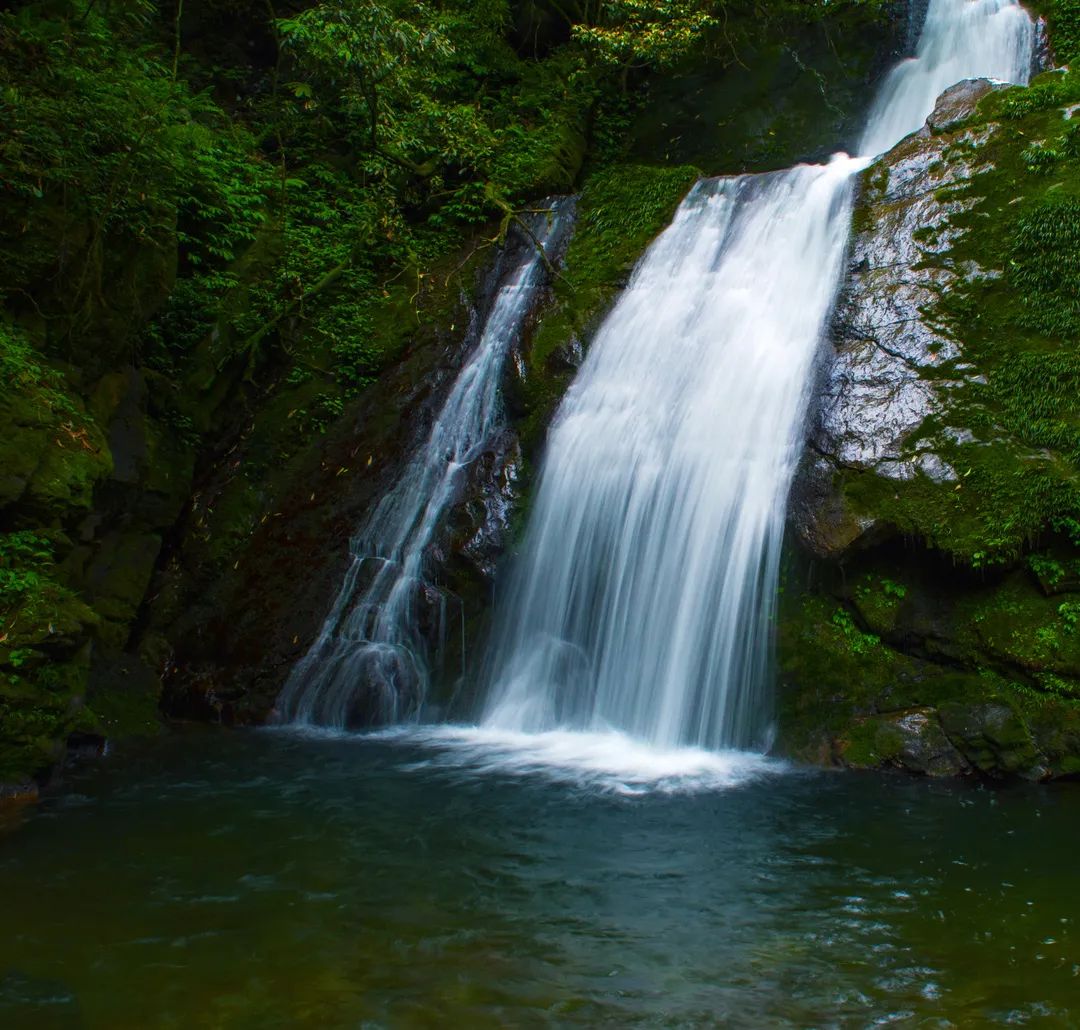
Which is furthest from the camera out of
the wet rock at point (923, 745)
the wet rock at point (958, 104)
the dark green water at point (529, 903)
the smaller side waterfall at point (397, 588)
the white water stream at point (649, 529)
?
the wet rock at point (958, 104)

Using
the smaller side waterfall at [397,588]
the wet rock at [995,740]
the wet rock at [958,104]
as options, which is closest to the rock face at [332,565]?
the smaller side waterfall at [397,588]

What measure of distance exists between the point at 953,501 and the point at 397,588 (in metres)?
4.77

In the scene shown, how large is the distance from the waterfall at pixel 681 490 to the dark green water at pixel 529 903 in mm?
1306

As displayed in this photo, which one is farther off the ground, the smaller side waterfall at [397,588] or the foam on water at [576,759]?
the smaller side waterfall at [397,588]

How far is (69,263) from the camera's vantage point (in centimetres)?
738

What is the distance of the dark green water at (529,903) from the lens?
3.34 metres

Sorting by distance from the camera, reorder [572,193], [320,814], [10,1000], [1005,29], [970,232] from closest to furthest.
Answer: [10,1000] < [320,814] < [970,232] < [1005,29] < [572,193]

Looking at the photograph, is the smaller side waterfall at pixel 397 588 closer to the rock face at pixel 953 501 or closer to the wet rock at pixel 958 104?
the rock face at pixel 953 501

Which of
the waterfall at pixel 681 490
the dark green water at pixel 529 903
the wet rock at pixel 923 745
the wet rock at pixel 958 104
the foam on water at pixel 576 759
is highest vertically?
the wet rock at pixel 958 104

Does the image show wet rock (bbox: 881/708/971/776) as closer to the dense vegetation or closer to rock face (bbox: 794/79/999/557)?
rock face (bbox: 794/79/999/557)

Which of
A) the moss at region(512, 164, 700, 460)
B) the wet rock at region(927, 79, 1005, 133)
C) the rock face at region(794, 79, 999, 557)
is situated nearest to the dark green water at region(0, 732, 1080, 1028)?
the rock face at region(794, 79, 999, 557)

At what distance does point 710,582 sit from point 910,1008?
414 centimetres

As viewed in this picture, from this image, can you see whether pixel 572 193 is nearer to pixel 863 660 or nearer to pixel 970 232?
pixel 970 232

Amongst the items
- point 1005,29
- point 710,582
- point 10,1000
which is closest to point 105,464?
point 10,1000
